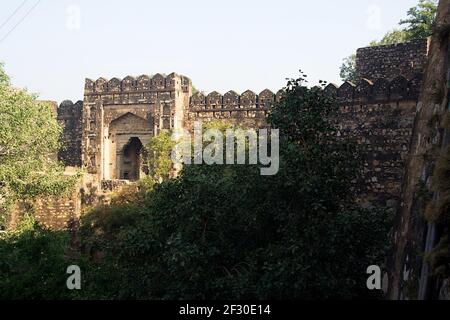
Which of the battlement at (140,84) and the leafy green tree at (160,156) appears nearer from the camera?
the leafy green tree at (160,156)

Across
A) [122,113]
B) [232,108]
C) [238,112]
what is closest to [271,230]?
[238,112]

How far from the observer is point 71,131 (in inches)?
811

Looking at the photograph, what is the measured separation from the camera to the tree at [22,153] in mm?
12406

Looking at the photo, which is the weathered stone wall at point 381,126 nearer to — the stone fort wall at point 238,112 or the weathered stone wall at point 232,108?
the stone fort wall at point 238,112

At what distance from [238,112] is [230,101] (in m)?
0.54

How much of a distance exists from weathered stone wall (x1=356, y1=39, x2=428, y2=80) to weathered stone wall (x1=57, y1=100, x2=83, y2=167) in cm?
1104

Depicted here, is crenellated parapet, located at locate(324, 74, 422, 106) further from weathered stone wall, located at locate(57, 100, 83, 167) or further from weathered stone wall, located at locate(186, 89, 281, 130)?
weathered stone wall, located at locate(57, 100, 83, 167)

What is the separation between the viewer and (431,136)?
6062mm

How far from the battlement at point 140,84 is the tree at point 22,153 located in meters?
5.66

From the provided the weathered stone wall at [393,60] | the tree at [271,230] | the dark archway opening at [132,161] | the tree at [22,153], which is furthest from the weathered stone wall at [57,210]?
the weathered stone wall at [393,60]

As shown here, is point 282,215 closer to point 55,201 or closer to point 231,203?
point 231,203

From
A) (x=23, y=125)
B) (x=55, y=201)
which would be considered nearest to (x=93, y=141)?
(x=55, y=201)

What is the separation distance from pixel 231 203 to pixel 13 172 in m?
7.09

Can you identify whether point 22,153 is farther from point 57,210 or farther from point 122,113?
point 122,113
